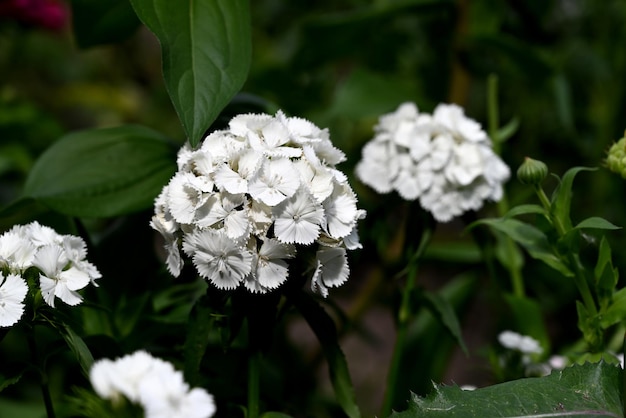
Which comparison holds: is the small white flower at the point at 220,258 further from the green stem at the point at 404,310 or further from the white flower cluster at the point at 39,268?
the green stem at the point at 404,310

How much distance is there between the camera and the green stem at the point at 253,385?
0.59 meters

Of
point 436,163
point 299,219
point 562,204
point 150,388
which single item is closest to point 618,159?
point 562,204

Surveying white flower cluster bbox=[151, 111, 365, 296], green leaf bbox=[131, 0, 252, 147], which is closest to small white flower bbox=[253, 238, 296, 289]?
white flower cluster bbox=[151, 111, 365, 296]

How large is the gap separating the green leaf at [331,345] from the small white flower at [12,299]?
8.0 inches

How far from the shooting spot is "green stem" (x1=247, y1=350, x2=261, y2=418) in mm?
589

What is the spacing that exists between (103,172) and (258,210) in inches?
12.5

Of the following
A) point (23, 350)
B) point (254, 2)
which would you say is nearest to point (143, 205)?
point (23, 350)

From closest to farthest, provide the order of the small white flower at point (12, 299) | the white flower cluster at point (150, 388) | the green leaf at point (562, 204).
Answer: the white flower cluster at point (150, 388) < the small white flower at point (12, 299) < the green leaf at point (562, 204)

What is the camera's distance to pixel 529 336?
813mm

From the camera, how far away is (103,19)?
82 cm

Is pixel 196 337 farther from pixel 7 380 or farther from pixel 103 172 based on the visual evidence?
pixel 103 172

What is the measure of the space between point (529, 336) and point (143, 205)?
44cm

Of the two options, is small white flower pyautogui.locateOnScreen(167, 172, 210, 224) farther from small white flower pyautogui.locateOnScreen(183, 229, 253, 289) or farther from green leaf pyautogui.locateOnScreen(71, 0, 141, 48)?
green leaf pyautogui.locateOnScreen(71, 0, 141, 48)

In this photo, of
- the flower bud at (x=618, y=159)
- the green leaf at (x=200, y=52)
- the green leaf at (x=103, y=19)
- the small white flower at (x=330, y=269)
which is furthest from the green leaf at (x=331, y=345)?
the green leaf at (x=103, y=19)
